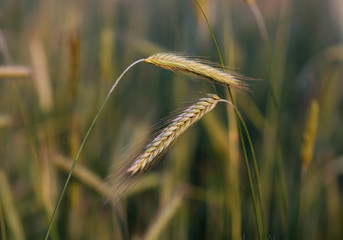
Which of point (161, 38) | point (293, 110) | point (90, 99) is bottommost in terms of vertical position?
point (293, 110)

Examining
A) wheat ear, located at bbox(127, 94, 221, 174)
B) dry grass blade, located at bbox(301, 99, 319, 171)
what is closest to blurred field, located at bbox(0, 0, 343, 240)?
dry grass blade, located at bbox(301, 99, 319, 171)

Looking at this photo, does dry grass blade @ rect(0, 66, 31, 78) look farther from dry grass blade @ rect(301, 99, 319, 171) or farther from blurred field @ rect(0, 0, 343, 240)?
dry grass blade @ rect(301, 99, 319, 171)

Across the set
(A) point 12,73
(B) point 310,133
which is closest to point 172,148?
(B) point 310,133

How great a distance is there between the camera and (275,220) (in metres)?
1.78

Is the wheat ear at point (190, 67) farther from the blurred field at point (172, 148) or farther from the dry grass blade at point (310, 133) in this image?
the dry grass blade at point (310, 133)

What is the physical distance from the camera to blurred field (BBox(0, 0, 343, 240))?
126 centimetres

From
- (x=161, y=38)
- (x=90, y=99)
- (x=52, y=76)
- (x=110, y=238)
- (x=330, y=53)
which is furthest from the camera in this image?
(x=161, y=38)

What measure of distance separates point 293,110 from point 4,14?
2.28 meters

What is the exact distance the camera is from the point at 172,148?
1552 millimetres

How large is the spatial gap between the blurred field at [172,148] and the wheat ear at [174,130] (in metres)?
0.26

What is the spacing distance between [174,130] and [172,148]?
797 millimetres

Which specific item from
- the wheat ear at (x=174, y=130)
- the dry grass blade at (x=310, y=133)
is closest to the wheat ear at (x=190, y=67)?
the wheat ear at (x=174, y=130)

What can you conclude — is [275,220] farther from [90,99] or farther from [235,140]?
[90,99]

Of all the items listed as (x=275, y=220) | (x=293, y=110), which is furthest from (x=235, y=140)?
(x=293, y=110)
